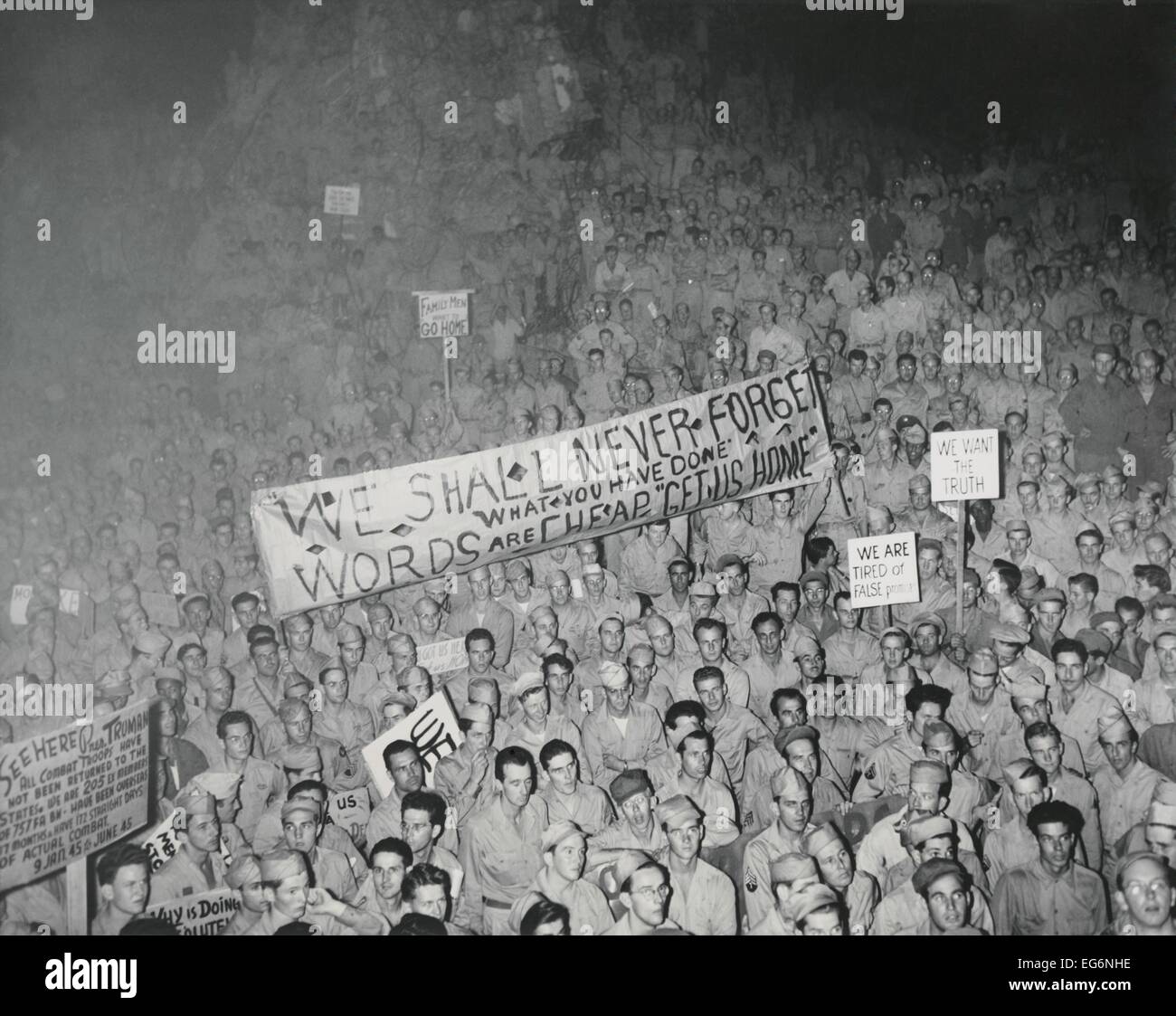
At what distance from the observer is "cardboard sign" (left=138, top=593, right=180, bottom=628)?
17.8ft

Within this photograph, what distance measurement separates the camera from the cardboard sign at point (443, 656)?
5.31m

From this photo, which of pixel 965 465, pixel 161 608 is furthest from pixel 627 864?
pixel 161 608

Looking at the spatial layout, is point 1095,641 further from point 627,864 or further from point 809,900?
point 627,864

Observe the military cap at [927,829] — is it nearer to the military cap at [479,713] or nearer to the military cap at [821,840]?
the military cap at [821,840]

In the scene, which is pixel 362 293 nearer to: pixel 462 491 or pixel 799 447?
pixel 462 491

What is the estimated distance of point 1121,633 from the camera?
5039 mm

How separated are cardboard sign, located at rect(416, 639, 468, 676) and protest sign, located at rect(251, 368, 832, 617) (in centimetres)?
36

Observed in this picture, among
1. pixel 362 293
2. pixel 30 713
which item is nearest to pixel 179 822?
pixel 30 713

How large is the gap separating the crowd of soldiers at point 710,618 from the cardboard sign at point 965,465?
0.14 m

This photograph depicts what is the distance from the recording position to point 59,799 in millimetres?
4504

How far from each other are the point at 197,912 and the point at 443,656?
1.55m

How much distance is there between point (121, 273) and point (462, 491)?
2159mm

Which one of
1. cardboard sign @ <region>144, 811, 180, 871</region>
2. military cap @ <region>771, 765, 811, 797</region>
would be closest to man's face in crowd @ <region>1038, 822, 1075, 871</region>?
military cap @ <region>771, 765, 811, 797</region>

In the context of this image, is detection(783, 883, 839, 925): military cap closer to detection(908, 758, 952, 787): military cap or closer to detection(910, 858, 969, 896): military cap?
detection(910, 858, 969, 896): military cap
